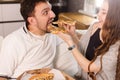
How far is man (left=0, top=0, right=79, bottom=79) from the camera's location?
1609 mm

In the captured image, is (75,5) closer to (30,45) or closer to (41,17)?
(41,17)

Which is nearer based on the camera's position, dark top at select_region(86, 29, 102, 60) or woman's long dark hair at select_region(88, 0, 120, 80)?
woman's long dark hair at select_region(88, 0, 120, 80)

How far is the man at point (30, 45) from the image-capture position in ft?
5.28

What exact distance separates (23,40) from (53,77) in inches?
15.7

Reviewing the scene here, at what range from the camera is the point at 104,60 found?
141 cm

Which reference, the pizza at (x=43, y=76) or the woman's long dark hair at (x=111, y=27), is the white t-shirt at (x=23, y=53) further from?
the woman's long dark hair at (x=111, y=27)

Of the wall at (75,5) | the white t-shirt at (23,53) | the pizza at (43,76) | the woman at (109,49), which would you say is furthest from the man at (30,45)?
the wall at (75,5)

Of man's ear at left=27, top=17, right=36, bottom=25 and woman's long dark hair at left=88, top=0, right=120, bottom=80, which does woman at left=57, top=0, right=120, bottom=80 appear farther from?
man's ear at left=27, top=17, right=36, bottom=25

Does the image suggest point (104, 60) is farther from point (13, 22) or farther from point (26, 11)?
point (13, 22)

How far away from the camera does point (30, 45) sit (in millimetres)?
1690

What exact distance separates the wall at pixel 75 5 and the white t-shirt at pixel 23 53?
2.44 metres

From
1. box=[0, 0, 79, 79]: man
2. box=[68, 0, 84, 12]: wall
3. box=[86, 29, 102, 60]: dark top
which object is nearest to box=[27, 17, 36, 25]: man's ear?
box=[0, 0, 79, 79]: man

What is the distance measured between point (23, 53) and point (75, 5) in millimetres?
2822

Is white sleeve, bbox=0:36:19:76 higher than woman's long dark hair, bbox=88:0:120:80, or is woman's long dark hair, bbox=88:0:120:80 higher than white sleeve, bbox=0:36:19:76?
woman's long dark hair, bbox=88:0:120:80
